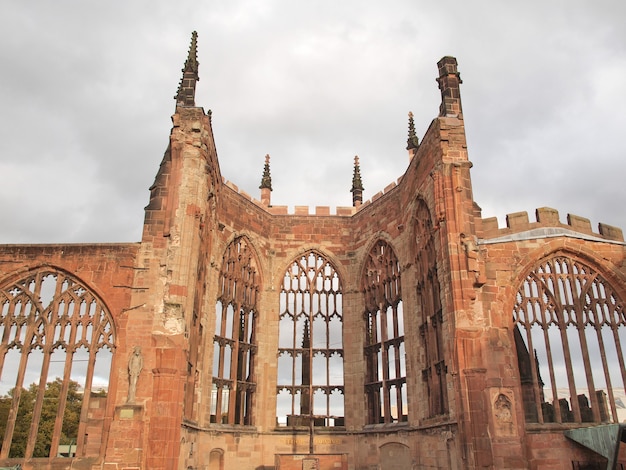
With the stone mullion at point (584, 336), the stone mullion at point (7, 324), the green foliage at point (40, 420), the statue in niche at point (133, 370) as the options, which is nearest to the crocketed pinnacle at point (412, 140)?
the stone mullion at point (584, 336)

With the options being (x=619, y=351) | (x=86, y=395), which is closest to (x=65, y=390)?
(x=86, y=395)

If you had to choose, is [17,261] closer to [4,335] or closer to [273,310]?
[4,335]

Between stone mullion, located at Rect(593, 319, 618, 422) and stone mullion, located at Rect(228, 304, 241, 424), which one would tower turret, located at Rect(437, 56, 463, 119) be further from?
stone mullion, located at Rect(228, 304, 241, 424)

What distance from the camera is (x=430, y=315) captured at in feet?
63.4

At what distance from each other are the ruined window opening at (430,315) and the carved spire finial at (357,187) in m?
6.63

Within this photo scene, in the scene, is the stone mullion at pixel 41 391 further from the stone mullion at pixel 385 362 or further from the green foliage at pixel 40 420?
the green foliage at pixel 40 420

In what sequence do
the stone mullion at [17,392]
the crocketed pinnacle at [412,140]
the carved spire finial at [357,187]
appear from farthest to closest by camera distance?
the carved spire finial at [357,187], the crocketed pinnacle at [412,140], the stone mullion at [17,392]

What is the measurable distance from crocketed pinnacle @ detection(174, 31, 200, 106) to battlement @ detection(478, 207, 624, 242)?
35.5 ft

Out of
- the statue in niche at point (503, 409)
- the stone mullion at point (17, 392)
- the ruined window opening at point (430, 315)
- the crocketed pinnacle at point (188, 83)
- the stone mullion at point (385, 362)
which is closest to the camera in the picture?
the statue in niche at point (503, 409)

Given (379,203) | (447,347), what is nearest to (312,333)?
(379,203)

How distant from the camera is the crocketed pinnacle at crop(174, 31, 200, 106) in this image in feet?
64.8

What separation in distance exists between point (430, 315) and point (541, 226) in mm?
4658

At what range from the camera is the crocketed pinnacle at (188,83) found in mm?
19766

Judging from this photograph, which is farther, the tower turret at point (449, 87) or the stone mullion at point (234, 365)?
the stone mullion at point (234, 365)
